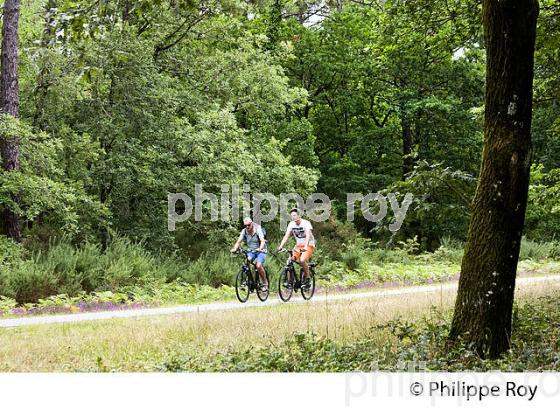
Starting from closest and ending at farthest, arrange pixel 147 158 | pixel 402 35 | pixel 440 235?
pixel 402 35 < pixel 147 158 < pixel 440 235

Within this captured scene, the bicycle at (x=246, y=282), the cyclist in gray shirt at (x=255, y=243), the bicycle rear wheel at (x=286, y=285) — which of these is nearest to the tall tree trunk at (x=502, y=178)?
the cyclist in gray shirt at (x=255, y=243)

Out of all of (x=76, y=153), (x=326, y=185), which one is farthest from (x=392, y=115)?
(x=76, y=153)

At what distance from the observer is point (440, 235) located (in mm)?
34125

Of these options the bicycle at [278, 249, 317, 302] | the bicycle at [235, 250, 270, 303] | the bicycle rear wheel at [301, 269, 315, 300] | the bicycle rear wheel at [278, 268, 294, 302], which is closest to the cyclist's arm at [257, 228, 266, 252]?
the bicycle at [235, 250, 270, 303]

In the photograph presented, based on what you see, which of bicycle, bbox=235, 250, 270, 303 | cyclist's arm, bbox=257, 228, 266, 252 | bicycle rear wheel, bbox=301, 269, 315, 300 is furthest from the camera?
bicycle rear wheel, bbox=301, 269, 315, 300

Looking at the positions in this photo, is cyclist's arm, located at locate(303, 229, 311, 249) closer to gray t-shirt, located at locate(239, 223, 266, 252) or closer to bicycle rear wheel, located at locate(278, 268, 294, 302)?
bicycle rear wheel, located at locate(278, 268, 294, 302)

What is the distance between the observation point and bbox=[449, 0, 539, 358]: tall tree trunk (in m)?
7.32

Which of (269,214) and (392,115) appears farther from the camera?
(392,115)

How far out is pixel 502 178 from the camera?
732 cm

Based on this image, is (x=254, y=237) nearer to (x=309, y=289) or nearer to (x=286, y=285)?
(x=286, y=285)

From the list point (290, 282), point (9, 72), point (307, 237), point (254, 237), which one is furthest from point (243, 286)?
point (9, 72)

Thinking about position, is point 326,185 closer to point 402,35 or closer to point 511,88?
point 402,35

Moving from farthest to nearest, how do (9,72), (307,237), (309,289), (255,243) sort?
(9,72) < (309,289) < (255,243) < (307,237)

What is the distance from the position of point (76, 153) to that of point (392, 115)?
20.4 meters
